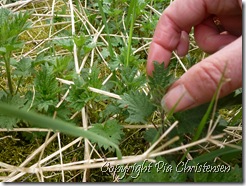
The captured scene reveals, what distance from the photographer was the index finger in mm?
1418

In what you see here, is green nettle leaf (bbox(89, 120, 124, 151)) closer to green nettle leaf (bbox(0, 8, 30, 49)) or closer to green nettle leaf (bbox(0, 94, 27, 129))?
green nettle leaf (bbox(0, 94, 27, 129))

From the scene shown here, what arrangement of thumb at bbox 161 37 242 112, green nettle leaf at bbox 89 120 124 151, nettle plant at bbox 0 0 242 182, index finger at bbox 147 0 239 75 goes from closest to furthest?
1. thumb at bbox 161 37 242 112
2. nettle plant at bbox 0 0 242 182
3. green nettle leaf at bbox 89 120 124 151
4. index finger at bbox 147 0 239 75

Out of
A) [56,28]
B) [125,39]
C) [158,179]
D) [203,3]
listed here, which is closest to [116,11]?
[125,39]

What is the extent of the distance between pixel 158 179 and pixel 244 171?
243mm

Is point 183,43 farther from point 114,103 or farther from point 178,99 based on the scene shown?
point 178,99

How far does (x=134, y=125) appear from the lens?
1359 millimetres

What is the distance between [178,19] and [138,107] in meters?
0.42

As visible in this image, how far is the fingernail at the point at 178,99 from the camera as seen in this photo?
105cm

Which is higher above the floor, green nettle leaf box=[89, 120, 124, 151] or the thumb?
the thumb

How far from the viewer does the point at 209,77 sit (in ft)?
3.29

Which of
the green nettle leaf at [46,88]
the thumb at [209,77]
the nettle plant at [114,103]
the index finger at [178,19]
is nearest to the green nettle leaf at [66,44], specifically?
the nettle plant at [114,103]

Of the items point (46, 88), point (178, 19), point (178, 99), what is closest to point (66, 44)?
point (46, 88)

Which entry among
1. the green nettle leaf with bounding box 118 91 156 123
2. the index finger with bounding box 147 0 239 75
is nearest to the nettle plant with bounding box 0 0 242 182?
the green nettle leaf with bounding box 118 91 156 123

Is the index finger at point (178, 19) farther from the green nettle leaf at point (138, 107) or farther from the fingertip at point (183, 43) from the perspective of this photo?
the green nettle leaf at point (138, 107)
